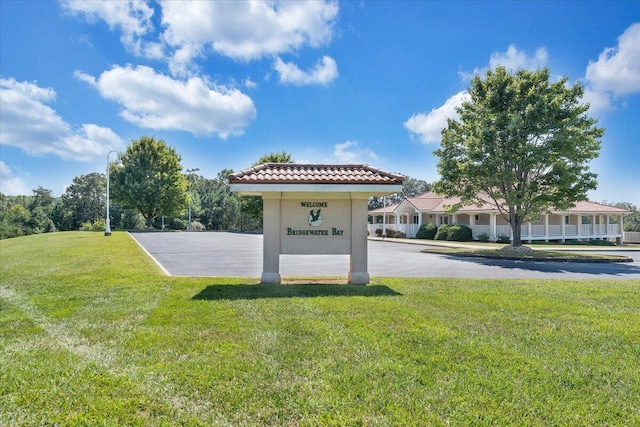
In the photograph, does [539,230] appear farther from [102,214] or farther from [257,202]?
[102,214]

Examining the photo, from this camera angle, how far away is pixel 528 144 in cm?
1905

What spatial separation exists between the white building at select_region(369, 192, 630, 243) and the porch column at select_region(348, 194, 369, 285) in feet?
71.2

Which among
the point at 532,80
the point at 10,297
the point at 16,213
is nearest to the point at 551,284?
the point at 10,297

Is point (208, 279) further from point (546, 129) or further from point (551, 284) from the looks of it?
point (546, 129)

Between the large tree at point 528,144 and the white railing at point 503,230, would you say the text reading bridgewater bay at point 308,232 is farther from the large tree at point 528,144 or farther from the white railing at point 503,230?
the white railing at point 503,230

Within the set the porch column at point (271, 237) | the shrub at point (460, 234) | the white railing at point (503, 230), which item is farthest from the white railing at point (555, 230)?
the porch column at point (271, 237)

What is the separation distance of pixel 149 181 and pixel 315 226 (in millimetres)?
44054

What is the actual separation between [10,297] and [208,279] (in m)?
3.69

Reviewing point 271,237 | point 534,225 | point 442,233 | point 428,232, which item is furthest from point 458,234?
point 271,237

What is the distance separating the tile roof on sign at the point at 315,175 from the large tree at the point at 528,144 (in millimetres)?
12736

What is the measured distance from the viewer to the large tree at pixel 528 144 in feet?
61.4

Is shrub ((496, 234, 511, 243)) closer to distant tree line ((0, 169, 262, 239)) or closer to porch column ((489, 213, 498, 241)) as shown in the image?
porch column ((489, 213, 498, 241))

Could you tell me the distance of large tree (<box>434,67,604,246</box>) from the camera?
1870 centimetres

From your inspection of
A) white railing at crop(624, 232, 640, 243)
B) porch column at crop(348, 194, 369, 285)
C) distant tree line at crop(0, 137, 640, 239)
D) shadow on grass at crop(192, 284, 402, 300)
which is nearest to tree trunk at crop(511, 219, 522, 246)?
porch column at crop(348, 194, 369, 285)
